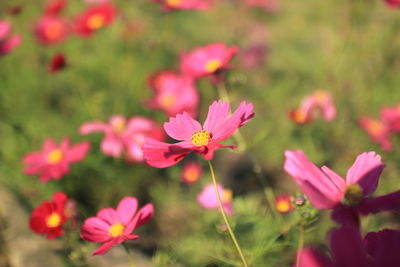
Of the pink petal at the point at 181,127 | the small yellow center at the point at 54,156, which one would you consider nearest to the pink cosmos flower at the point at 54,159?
the small yellow center at the point at 54,156

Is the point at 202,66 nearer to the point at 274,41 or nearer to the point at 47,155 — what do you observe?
the point at 47,155

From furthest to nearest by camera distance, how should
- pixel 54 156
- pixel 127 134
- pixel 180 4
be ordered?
pixel 180 4, pixel 127 134, pixel 54 156

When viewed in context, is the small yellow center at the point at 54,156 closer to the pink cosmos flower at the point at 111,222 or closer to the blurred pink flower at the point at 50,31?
the pink cosmos flower at the point at 111,222

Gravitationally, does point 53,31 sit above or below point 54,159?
above

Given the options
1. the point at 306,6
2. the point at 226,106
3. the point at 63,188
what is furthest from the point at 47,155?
the point at 306,6

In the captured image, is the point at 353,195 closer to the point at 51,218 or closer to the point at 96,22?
the point at 51,218

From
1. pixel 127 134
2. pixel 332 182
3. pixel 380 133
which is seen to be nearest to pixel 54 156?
pixel 127 134
